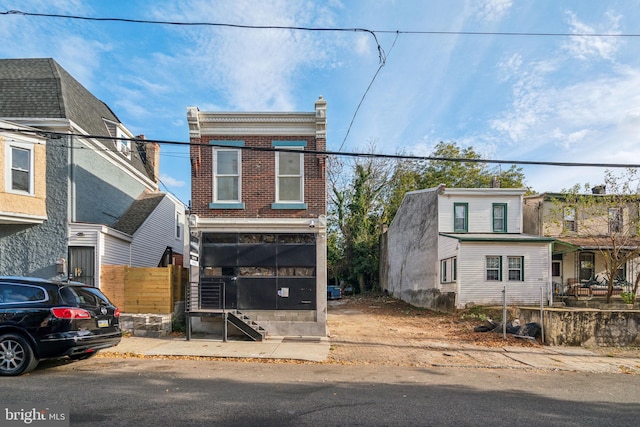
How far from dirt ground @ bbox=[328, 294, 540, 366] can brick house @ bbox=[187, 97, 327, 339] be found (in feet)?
6.00

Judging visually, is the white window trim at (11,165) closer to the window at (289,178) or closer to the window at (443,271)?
the window at (289,178)

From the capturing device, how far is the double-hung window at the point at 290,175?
1373 cm

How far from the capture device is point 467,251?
64.0 ft

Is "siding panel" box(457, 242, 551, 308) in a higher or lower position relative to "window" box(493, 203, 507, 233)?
lower

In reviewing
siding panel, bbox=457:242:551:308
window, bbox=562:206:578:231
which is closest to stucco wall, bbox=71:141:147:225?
siding panel, bbox=457:242:551:308

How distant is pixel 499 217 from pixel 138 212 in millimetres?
17504

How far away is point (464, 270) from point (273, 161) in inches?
421

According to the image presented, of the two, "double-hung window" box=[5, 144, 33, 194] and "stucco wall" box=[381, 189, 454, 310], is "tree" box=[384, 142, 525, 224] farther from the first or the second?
"double-hung window" box=[5, 144, 33, 194]

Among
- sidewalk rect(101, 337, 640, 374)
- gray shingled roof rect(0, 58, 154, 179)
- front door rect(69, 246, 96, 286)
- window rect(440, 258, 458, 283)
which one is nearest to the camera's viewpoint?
sidewalk rect(101, 337, 640, 374)

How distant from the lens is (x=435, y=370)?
915cm

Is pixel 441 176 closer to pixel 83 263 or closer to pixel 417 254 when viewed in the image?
pixel 417 254

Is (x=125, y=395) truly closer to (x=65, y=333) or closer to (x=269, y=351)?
(x=65, y=333)

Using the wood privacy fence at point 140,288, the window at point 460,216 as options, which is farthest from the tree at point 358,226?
the wood privacy fence at point 140,288

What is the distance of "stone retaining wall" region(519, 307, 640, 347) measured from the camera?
12312 mm
